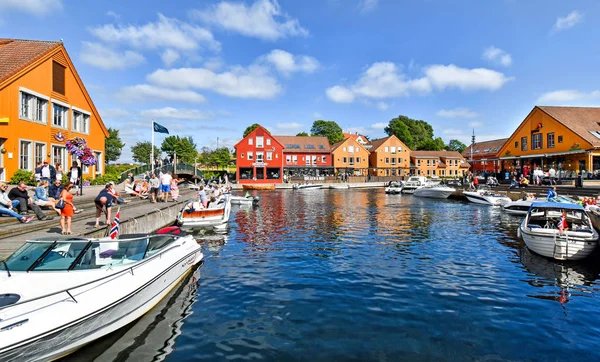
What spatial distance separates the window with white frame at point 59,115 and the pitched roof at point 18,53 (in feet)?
12.2

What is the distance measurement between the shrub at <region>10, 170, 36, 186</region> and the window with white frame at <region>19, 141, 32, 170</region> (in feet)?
5.28

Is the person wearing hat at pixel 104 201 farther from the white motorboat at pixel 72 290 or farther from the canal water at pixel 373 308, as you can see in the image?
the white motorboat at pixel 72 290

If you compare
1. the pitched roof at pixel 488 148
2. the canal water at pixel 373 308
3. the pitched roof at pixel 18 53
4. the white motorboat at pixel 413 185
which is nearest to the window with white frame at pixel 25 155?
the pitched roof at pixel 18 53

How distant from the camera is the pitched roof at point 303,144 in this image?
7856cm

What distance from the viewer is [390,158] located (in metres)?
84.9

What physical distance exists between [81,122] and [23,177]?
35.4 ft

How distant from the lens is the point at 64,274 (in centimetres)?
700

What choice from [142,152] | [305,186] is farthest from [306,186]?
[142,152]

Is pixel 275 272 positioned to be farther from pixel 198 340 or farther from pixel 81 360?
pixel 81 360

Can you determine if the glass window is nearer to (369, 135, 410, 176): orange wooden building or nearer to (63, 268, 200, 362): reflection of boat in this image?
(369, 135, 410, 176): orange wooden building

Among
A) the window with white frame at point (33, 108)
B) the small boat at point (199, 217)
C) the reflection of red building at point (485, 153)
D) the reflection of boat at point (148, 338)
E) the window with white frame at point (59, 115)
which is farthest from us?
the reflection of red building at point (485, 153)

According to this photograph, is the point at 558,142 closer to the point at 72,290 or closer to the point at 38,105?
the point at 72,290

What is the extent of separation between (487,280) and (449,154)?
9117cm

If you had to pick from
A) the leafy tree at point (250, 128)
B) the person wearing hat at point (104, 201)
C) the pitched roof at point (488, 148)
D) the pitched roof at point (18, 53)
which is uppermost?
the leafy tree at point (250, 128)
